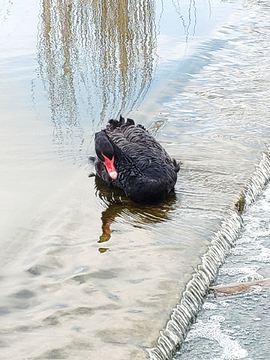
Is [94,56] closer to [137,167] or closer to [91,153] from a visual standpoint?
[91,153]

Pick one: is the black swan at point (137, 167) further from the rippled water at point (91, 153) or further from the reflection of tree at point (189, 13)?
the reflection of tree at point (189, 13)

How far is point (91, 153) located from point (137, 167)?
3.71ft

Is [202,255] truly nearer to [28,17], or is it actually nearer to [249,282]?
[249,282]

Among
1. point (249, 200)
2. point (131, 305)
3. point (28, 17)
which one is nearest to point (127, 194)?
point (249, 200)

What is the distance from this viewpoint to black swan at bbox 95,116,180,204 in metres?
5.98

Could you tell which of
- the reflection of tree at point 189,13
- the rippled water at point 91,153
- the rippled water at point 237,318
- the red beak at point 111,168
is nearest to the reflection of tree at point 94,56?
the rippled water at point 91,153

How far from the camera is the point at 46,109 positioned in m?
8.24

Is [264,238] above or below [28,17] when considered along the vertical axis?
below

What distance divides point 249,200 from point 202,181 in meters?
0.53

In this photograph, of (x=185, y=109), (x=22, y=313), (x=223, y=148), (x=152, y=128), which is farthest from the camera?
(x=185, y=109)

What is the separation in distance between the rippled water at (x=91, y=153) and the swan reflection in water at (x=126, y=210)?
0.06 feet

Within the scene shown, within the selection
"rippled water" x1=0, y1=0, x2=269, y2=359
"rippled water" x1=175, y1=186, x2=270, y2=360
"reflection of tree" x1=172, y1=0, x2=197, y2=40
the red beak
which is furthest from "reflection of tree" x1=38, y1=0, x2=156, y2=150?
"rippled water" x1=175, y1=186, x2=270, y2=360

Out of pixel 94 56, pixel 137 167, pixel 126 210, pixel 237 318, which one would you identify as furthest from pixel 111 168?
pixel 94 56

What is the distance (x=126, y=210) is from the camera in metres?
6.05
